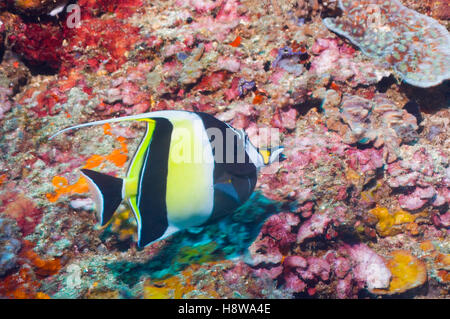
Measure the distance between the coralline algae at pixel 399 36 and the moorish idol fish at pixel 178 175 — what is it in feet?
6.12

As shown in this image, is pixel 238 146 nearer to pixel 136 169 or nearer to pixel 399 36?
pixel 136 169

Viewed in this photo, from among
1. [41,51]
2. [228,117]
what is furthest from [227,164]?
[41,51]

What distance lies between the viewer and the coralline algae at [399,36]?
251 cm

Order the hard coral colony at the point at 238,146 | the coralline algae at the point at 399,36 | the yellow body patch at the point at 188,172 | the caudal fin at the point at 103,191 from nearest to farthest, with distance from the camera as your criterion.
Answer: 1. the caudal fin at the point at 103,191
2. the yellow body patch at the point at 188,172
3. the hard coral colony at the point at 238,146
4. the coralline algae at the point at 399,36

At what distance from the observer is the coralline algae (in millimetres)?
2512

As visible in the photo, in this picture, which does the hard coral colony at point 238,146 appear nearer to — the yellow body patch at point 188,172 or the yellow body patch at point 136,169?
the yellow body patch at point 188,172

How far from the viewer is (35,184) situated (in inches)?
85.4

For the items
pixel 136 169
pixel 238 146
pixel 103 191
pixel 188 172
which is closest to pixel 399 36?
pixel 238 146

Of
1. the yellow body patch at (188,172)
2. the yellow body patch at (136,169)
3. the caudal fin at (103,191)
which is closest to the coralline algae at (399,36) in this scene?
the yellow body patch at (188,172)

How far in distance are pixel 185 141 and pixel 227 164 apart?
25 cm

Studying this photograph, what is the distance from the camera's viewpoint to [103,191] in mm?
1229

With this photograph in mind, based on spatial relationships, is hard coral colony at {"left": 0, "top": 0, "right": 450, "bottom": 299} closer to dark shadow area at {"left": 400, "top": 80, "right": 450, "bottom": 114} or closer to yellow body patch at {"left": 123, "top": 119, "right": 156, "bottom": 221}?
dark shadow area at {"left": 400, "top": 80, "right": 450, "bottom": 114}

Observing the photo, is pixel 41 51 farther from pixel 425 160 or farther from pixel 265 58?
pixel 425 160

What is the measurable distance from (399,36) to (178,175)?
2.64m
